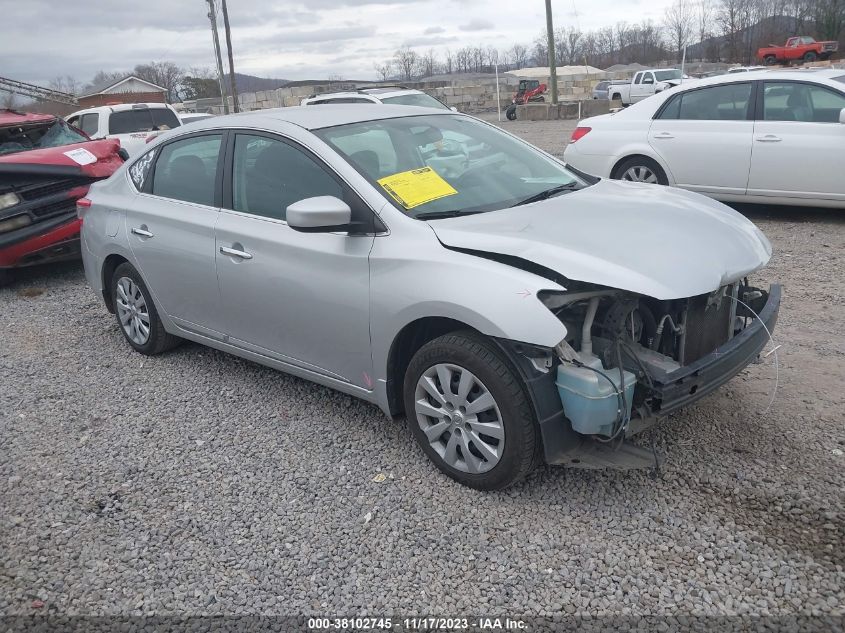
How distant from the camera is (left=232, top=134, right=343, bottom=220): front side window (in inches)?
145

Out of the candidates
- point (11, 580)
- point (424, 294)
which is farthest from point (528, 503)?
point (11, 580)

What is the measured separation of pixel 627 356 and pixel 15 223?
645cm

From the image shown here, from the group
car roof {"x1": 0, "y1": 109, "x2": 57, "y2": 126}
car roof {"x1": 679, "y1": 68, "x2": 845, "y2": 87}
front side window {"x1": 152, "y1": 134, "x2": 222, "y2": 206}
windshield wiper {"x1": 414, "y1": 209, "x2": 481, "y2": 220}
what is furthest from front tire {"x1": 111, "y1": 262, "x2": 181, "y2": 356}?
car roof {"x1": 679, "y1": 68, "x2": 845, "y2": 87}

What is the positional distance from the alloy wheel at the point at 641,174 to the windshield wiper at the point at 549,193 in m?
4.40

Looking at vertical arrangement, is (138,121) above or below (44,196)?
above

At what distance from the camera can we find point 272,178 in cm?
393


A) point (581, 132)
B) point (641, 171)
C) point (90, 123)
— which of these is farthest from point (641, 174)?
point (90, 123)

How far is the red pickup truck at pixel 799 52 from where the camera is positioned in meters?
43.5

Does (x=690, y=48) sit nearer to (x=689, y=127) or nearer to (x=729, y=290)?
(x=689, y=127)

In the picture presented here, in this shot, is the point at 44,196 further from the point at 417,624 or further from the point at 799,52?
the point at 799,52

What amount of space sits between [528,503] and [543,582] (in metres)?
0.51

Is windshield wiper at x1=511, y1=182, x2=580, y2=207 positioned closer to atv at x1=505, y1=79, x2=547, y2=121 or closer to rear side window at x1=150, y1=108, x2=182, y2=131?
rear side window at x1=150, y1=108, x2=182, y2=131

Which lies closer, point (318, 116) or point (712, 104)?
point (318, 116)

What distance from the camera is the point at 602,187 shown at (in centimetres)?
407
